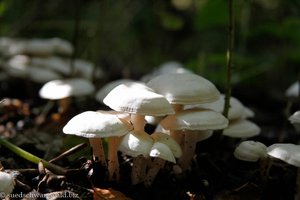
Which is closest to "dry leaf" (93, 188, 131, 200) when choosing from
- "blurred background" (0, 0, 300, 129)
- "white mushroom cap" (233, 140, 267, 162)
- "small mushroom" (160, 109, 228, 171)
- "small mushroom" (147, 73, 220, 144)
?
"small mushroom" (160, 109, 228, 171)

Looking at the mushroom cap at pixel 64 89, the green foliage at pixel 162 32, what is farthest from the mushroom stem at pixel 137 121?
the green foliage at pixel 162 32

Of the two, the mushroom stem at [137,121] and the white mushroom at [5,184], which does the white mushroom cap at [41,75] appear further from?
the white mushroom at [5,184]

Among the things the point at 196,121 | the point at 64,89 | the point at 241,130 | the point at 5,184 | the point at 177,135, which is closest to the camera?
the point at 5,184

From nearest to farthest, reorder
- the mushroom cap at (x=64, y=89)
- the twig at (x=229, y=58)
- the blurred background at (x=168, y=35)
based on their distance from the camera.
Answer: the twig at (x=229, y=58)
the mushroom cap at (x=64, y=89)
the blurred background at (x=168, y=35)

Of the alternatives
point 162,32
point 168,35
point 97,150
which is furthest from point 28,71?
point 168,35

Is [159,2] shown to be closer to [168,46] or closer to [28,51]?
[28,51]

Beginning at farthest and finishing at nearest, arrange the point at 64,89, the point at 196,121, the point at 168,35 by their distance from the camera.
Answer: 1. the point at 168,35
2. the point at 64,89
3. the point at 196,121

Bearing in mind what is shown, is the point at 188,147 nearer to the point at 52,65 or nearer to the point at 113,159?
the point at 113,159
